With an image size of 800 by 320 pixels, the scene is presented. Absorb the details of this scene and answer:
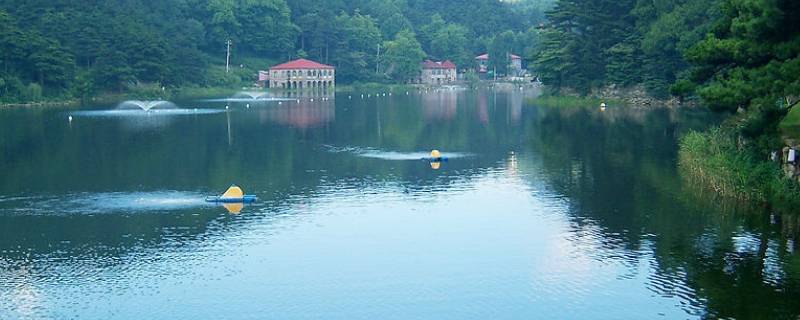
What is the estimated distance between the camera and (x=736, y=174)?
46281 millimetres

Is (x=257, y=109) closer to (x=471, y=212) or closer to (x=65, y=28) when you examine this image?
(x=65, y=28)

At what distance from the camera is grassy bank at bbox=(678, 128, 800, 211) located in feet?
141

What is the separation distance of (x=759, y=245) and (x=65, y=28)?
132 meters

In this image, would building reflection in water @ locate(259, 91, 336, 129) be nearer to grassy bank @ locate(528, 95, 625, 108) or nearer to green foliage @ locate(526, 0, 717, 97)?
grassy bank @ locate(528, 95, 625, 108)

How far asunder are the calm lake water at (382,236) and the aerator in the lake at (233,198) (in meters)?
0.59

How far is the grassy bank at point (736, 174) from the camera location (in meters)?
43.0

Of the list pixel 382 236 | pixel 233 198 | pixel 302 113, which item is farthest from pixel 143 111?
pixel 382 236

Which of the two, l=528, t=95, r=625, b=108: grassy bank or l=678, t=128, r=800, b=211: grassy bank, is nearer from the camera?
l=678, t=128, r=800, b=211: grassy bank

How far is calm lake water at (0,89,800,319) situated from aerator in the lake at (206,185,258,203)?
1.93ft

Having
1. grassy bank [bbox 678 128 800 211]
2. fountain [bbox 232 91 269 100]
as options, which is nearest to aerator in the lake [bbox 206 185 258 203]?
grassy bank [bbox 678 128 800 211]

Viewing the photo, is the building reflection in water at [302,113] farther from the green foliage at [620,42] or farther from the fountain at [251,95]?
the green foliage at [620,42]

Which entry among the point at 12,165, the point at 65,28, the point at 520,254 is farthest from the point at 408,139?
the point at 65,28

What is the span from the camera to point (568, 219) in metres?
44.1

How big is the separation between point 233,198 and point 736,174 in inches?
989
